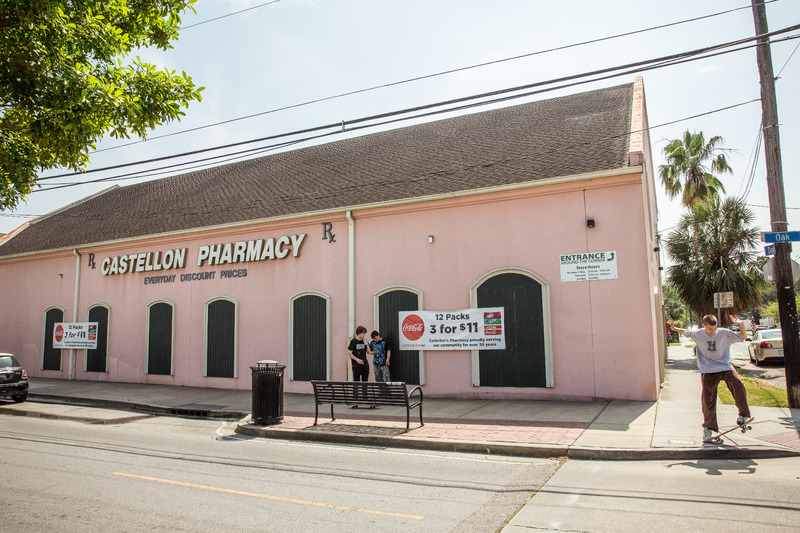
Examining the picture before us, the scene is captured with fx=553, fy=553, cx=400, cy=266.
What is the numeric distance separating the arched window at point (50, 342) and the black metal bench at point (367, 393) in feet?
49.6

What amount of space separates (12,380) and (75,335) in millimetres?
6063

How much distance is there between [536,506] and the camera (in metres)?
5.46

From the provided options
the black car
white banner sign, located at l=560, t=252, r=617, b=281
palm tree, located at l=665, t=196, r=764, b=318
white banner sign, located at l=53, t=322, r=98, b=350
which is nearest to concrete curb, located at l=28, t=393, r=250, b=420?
the black car

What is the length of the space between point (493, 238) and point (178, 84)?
7.71 m

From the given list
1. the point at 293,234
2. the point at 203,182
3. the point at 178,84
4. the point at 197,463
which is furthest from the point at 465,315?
the point at 203,182

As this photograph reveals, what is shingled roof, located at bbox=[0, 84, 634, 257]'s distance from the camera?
1350cm

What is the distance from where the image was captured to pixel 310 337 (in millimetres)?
15125

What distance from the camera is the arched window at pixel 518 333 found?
40.0 feet

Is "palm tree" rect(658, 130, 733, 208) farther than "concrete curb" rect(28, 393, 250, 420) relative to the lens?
Yes

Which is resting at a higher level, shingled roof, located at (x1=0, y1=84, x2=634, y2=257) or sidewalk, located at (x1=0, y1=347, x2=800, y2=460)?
shingled roof, located at (x1=0, y1=84, x2=634, y2=257)

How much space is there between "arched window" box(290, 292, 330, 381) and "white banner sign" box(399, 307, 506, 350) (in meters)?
2.34

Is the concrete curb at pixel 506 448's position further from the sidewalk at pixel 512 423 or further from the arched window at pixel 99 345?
the arched window at pixel 99 345

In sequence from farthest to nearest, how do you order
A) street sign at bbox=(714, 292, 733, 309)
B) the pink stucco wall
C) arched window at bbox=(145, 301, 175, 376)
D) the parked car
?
the parked car
arched window at bbox=(145, 301, 175, 376)
street sign at bbox=(714, 292, 733, 309)
the pink stucco wall

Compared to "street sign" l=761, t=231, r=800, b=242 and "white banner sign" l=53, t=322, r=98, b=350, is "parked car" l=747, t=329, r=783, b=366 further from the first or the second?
"white banner sign" l=53, t=322, r=98, b=350
